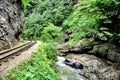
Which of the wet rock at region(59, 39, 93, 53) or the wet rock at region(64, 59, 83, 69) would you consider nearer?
the wet rock at region(64, 59, 83, 69)

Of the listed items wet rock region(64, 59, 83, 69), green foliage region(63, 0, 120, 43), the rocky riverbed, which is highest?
green foliage region(63, 0, 120, 43)

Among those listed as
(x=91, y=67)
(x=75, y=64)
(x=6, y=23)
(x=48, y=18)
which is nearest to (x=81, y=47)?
(x=75, y=64)

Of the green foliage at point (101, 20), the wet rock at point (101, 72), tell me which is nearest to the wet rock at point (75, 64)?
the wet rock at point (101, 72)

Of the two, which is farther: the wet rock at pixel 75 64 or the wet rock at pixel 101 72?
the wet rock at pixel 75 64

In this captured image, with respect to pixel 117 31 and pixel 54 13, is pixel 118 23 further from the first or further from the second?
pixel 54 13

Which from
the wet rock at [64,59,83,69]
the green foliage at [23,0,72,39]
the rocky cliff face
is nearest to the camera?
the rocky cliff face

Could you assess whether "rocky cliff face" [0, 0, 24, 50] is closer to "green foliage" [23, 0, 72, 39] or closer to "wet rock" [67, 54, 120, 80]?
"wet rock" [67, 54, 120, 80]

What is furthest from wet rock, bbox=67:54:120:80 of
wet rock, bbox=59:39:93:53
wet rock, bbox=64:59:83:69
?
wet rock, bbox=59:39:93:53

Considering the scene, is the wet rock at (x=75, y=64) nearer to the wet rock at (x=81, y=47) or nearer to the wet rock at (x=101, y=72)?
the wet rock at (x=101, y=72)

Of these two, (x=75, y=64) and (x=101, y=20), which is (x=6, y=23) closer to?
(x=75, y=64)

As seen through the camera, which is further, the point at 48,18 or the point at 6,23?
the point at 48,18

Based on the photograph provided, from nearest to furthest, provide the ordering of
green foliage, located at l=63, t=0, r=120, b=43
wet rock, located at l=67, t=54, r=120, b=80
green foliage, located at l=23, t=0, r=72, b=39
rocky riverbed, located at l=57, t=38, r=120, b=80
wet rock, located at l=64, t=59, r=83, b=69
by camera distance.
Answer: wet rock, located at l=67, t=54, r=120, b=80
rocky riverbed, located at l=57, t=38, r=120, b=80
green foliage, located at l=63, t=0, r=120, b=43
wet rock, located at l=64, t=59, r=83, b=69
green foliage, located at l=23, t=0, r=72, b=39

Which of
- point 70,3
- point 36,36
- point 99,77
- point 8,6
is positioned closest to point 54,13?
point 70,3

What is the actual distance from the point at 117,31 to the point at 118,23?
0.69 m
